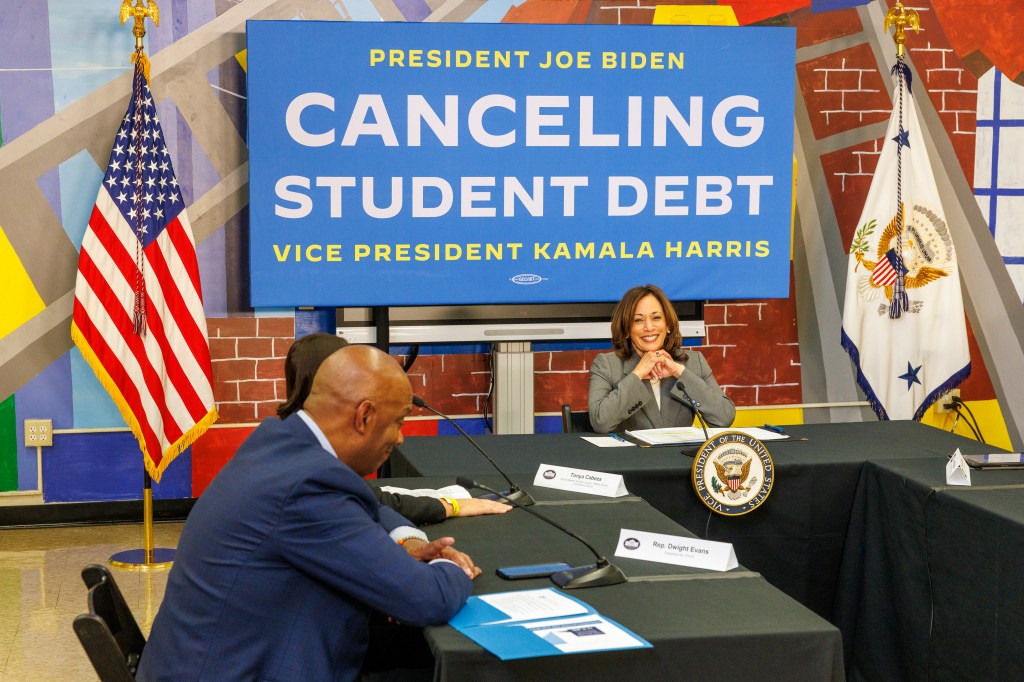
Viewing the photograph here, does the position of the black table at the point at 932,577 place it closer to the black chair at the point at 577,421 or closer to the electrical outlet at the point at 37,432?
the black chair at the point at 577,421

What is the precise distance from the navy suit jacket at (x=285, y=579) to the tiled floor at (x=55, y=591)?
5.85 feet

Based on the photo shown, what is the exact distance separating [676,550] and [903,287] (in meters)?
3.19

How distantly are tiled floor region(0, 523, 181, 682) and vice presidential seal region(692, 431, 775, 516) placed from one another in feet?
6.19

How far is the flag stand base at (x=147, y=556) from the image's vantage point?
167 inches

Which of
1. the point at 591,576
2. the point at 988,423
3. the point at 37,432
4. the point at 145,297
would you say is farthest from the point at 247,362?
the point at 988,423

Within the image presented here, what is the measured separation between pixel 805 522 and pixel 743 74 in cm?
234

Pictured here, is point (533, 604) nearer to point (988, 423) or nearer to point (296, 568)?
point (296, 568)

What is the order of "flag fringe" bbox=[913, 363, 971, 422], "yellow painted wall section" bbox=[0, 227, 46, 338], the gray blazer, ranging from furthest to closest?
"flag fringe" bbox=[913, 363, 971, 422]
"yellow painted wall section" bbox=[0, 227, 46, 338]
the gray blazer

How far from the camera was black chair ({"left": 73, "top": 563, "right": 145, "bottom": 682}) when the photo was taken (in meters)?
1.66

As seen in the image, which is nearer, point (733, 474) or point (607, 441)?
point (733, 474)

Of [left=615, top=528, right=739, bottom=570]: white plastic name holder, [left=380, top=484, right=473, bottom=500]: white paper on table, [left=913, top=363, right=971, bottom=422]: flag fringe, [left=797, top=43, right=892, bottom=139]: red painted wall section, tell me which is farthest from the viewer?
[left=797, top=43, right=892, bottom=139]: red painted wall section

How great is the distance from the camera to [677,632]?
1.72 metres

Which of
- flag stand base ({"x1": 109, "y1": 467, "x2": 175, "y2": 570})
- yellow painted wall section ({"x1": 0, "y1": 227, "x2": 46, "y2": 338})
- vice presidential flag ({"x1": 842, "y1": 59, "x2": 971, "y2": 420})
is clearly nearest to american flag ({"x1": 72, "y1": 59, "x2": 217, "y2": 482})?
flag stand base ({"x1": 109, "y1": 467, "x2": 175, "y2": 570})

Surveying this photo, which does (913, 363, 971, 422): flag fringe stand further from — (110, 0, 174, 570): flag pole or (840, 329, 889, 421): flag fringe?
(110, 0, 174, 570): flag pole
